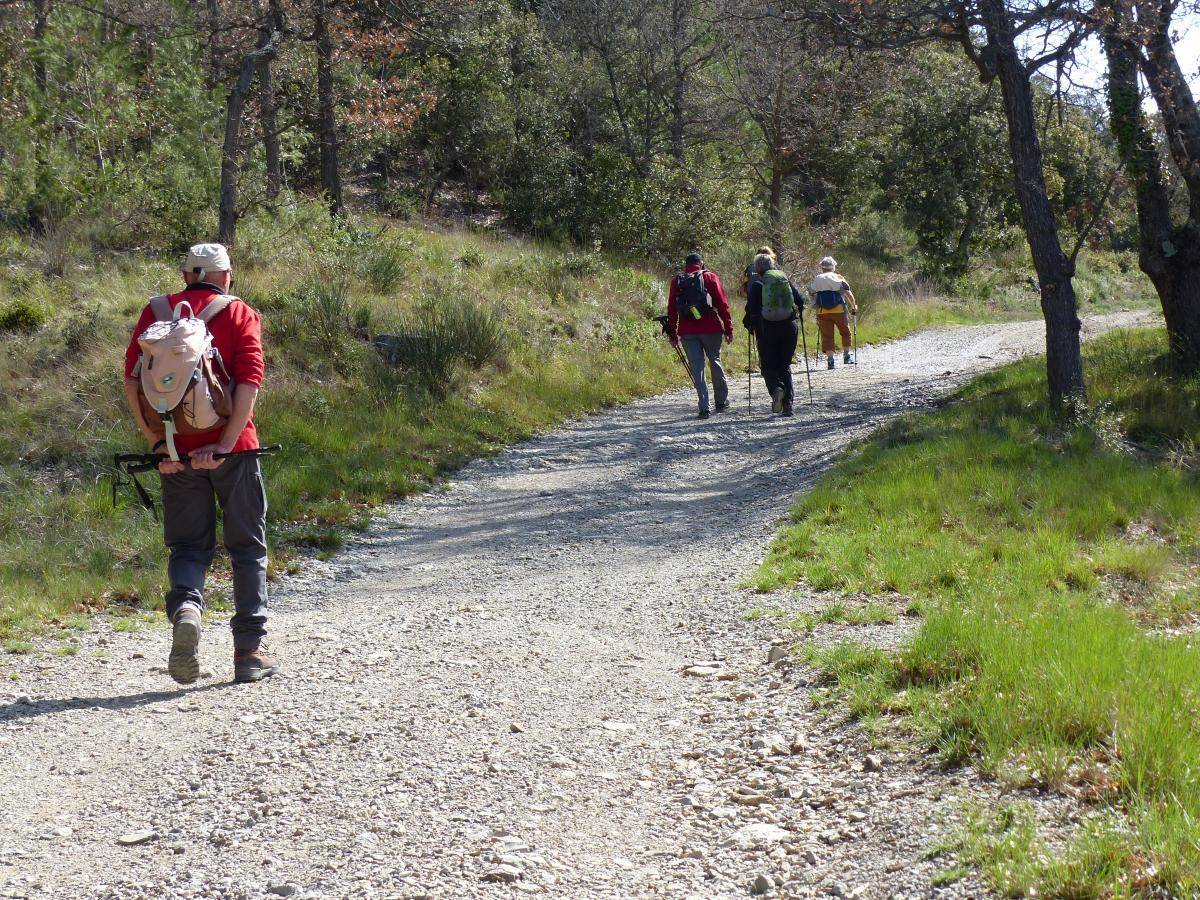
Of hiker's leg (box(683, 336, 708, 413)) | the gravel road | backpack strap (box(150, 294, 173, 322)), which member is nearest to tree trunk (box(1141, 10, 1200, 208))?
hiker's leg (box(683, 336, 708, 413))

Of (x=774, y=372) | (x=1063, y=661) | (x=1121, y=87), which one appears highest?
(x=1121, y=87)

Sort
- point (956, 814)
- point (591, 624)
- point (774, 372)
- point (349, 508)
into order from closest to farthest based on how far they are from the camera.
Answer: point (956, 814), point (591, 624), point (349, 508), point (774, 372)

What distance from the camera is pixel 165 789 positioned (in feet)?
13.8

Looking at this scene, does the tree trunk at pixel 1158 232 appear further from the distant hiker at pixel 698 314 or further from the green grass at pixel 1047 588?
the distant hiker at pixel 698 314

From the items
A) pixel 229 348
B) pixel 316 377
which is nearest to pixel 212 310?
pixel 229 348

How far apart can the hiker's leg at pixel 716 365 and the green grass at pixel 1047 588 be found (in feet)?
9.57

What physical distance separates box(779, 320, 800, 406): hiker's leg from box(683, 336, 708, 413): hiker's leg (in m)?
1.01

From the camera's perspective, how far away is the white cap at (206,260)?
5273 mm

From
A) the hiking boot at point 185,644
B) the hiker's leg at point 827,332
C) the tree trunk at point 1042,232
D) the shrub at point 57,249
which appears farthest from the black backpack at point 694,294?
the hiking boot at point 185,644

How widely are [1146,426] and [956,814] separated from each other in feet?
29.0

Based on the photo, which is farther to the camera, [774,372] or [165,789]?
[774,372]

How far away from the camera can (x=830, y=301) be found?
18812 millimetres

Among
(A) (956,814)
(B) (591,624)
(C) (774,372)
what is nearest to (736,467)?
(C) (774,372)

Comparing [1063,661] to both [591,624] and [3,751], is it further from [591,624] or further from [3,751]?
[3,751]
